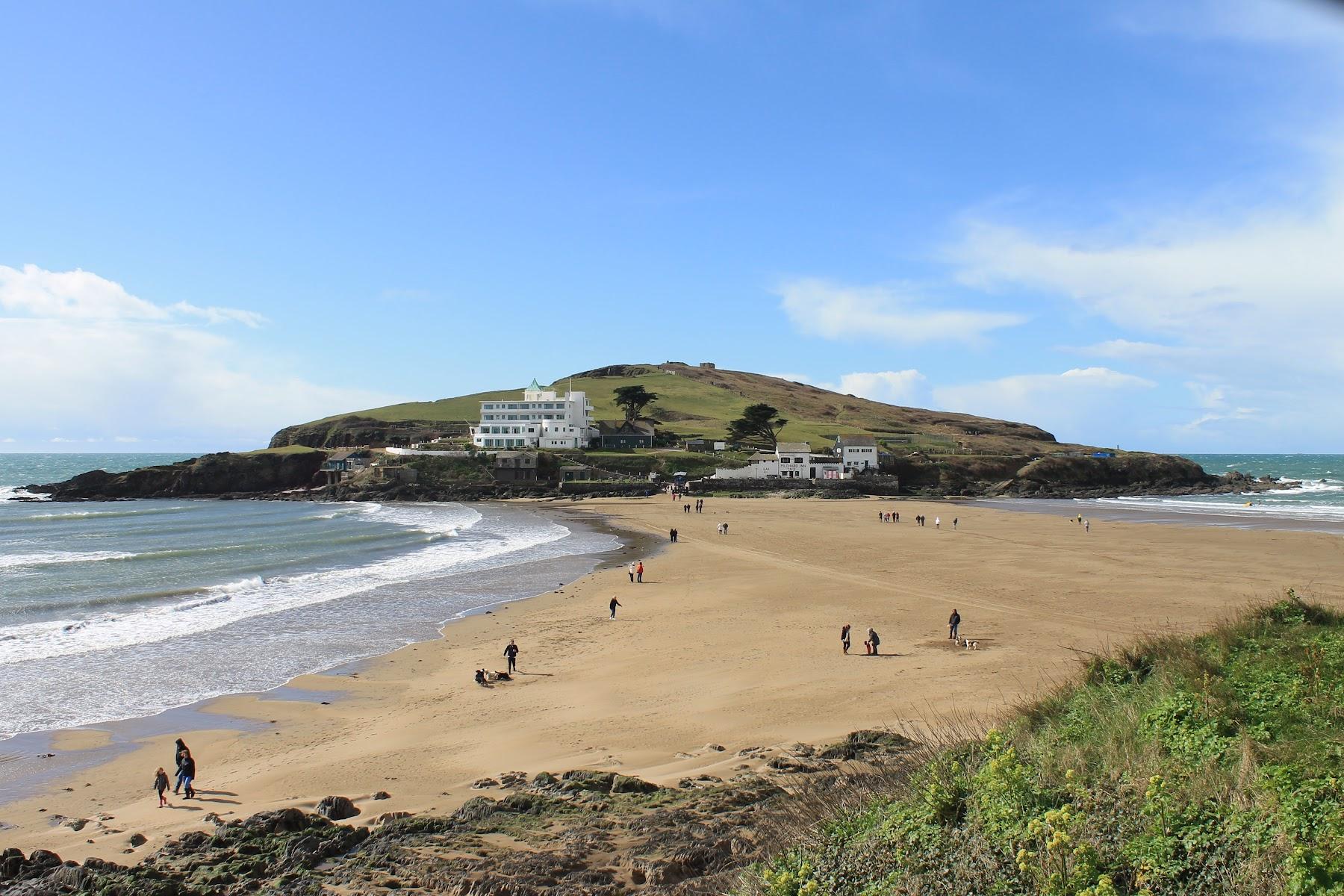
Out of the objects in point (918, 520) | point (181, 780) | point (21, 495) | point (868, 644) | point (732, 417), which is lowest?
point (181, 780)

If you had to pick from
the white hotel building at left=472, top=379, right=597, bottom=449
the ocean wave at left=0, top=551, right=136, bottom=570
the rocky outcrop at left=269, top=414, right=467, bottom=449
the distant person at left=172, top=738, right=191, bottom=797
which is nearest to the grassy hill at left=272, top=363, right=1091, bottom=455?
the rocky outcrop at left=269, top=414, right=467, bottom=449

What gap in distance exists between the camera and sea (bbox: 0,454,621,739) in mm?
20125

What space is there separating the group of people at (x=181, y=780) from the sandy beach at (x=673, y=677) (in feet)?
0.63

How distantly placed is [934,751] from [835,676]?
11.1 m

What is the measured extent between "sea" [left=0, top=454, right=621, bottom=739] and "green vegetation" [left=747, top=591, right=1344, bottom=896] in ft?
56.8

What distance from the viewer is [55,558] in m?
41.4

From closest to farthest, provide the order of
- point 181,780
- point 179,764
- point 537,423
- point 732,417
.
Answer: point 181,780
point 179,764
point 537,423
point 732,417

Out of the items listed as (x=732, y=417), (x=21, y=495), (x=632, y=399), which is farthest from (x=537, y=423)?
(x=21, y=495)

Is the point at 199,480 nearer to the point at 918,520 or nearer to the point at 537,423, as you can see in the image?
the point at 537,423

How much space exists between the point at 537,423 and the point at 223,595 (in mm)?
74603

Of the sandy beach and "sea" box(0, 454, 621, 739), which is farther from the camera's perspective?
"sea" box(0, 454, 621, 739)

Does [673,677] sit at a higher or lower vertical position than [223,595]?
lower

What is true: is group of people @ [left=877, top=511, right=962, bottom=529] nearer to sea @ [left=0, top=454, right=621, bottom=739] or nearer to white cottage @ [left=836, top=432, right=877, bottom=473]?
sea @ [left=0, top=454, right=621, bottom=739]

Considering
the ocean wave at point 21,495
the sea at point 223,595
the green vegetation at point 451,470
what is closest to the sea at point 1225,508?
the sea at point 223,595
